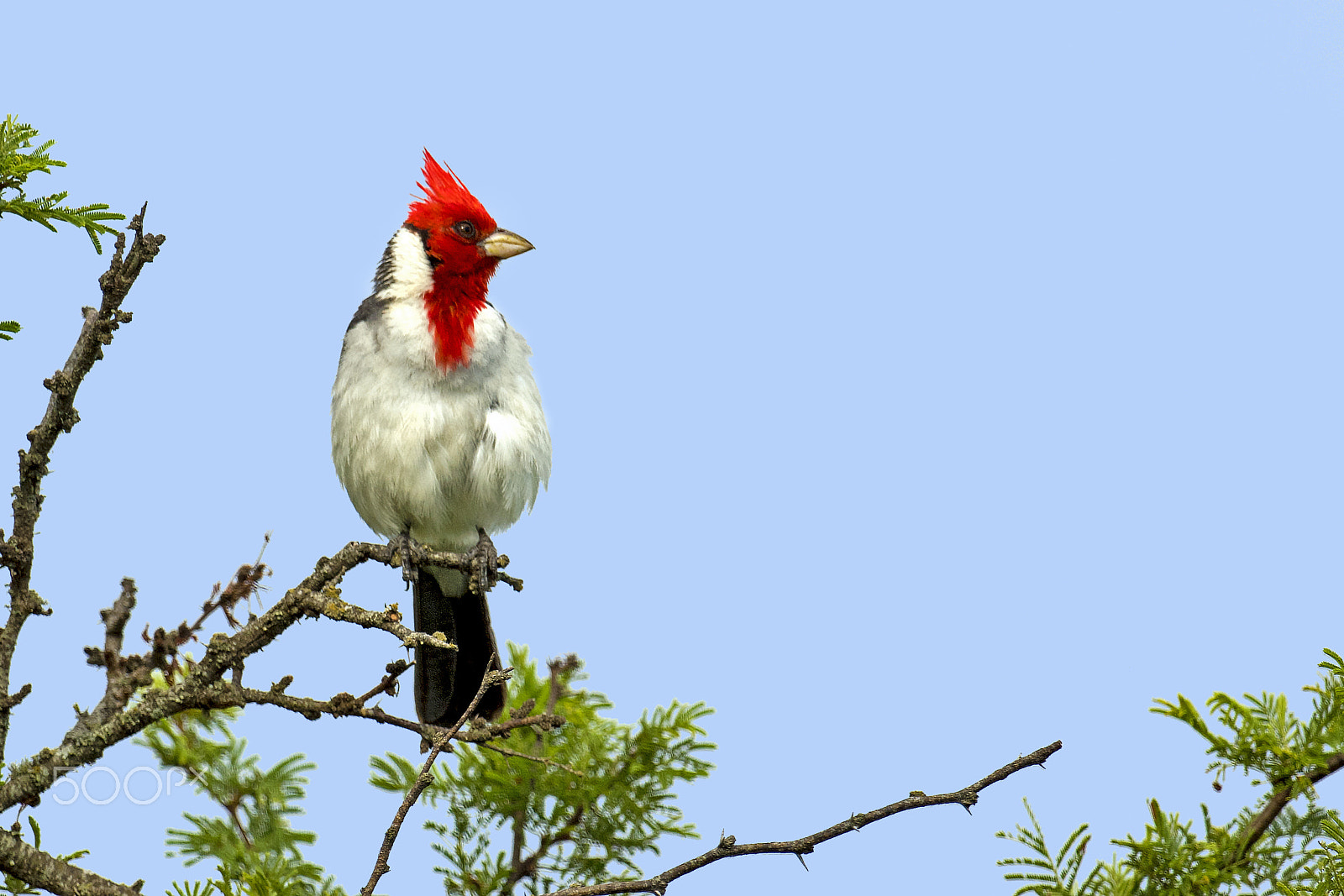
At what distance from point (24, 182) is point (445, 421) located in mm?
1780

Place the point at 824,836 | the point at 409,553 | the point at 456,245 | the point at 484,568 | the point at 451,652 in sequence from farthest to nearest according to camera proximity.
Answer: the point at 456,245 → the point at 451,652 → the point at 409,553 → the point at 484,568 → the point at 824,836

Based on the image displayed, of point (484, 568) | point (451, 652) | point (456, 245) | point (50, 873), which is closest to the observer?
point (50, 873)

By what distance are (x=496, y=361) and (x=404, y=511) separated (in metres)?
0.69

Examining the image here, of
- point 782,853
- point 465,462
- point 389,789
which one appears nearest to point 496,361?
point 465,462

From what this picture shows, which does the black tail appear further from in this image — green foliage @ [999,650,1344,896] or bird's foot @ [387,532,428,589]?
green foliage @ [999,650,1344,896]

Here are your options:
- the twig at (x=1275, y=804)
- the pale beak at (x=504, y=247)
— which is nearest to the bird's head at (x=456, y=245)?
the pale beak at (x=504, y=247)

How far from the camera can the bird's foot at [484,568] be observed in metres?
4.03

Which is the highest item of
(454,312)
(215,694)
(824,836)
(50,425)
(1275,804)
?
(454,312)

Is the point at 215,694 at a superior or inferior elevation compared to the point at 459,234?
inferior

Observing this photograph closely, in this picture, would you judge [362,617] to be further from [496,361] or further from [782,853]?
[496,361]

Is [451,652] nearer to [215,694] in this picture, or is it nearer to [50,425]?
[215,694]

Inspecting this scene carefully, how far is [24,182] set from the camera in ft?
11.3

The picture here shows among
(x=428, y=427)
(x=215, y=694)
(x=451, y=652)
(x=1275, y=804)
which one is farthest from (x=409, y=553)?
(x=1275, y=804)

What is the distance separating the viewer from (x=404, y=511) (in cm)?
504
